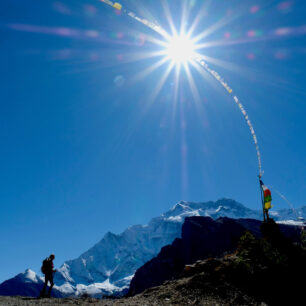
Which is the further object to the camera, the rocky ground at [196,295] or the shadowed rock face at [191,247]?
the shadowed rock face at [191,247]

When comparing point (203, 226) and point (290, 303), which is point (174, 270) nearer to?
point (203, 226)

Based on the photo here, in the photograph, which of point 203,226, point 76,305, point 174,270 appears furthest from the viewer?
point 203,226

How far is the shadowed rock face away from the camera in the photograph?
5428 inches

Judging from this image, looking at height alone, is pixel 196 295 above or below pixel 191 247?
below

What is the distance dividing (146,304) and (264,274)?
218 inches

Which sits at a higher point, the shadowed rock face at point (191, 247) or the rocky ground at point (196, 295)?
the shadowed rock face at point (191, 247)

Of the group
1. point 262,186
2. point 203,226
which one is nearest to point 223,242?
point 203,226

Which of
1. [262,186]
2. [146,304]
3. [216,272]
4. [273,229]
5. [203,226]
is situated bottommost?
[146,304]

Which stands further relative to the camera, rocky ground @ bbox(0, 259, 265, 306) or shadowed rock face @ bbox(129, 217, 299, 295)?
shadowed rock face @ bbox(129, 217, 299, 295)

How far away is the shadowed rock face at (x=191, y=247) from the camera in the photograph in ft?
452

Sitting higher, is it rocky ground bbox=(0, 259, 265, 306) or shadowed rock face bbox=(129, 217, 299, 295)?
shadowed rock face bbox=(129, 217, 299, 295)

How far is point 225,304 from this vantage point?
10227 mm

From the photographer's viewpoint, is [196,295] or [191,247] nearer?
[196,295]

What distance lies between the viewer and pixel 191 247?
14825cm
